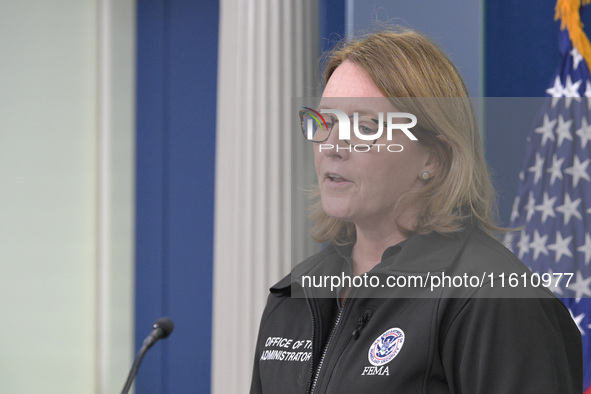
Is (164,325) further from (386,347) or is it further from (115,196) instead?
(115,196)

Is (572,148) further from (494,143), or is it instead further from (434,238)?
(434,238)

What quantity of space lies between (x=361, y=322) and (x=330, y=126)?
32 cm

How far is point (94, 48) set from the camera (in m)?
4.02

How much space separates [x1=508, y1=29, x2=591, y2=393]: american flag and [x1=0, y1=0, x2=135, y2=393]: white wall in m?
2.31

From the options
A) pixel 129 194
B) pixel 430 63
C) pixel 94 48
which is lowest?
pixel 129 194

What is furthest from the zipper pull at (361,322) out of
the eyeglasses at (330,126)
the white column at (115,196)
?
the white column at (115,196)

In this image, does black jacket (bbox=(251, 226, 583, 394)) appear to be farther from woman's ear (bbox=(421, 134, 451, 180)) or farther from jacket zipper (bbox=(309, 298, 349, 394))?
woman's ear (bbox=(421, 134, 451, 180))

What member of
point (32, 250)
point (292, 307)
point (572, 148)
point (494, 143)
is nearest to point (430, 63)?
point (494, 143)

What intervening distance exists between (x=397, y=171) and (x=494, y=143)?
1.53ft

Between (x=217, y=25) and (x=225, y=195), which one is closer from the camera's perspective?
(x=225, y=195)

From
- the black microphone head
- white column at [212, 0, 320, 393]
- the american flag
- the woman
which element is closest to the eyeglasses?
the woman

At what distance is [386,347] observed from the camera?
4.02 feet

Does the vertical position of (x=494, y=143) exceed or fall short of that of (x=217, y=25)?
it falls short

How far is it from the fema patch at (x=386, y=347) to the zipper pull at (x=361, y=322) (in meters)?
0.04
